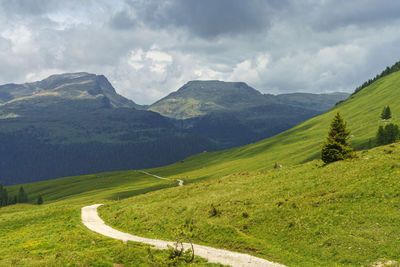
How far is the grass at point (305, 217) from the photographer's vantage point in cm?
2464

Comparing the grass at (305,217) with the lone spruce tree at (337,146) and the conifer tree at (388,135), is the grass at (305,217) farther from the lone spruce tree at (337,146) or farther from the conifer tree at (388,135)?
the conifer tree at (388,135)

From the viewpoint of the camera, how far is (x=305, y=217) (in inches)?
1199

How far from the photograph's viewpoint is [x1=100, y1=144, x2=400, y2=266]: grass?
2464 cm

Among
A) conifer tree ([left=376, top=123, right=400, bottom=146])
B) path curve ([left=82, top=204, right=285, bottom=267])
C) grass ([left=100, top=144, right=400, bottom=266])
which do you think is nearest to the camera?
grass ([left=100, top=144, right=400, bottom=266])

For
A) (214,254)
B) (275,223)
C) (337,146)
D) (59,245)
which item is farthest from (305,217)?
(59,245)

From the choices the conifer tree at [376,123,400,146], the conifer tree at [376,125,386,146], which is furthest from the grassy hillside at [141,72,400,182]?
the conifer tree at [376,123,400,146]

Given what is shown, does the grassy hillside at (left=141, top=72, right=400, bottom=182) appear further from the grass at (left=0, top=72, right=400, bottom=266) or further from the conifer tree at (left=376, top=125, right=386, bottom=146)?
the grass at (left=0, top=72, right=400, bottom=266)

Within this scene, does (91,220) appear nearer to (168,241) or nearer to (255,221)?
(168,241)

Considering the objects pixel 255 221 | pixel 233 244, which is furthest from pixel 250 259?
pixel 255 221

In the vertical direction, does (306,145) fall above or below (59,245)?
above

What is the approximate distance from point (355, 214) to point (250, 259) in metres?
11.7

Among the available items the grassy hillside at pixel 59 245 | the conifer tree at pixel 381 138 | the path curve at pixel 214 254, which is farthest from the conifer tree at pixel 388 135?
the grassy hillside at pixel 59 245

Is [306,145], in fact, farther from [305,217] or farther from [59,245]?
[59,245]

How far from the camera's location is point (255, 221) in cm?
3388
